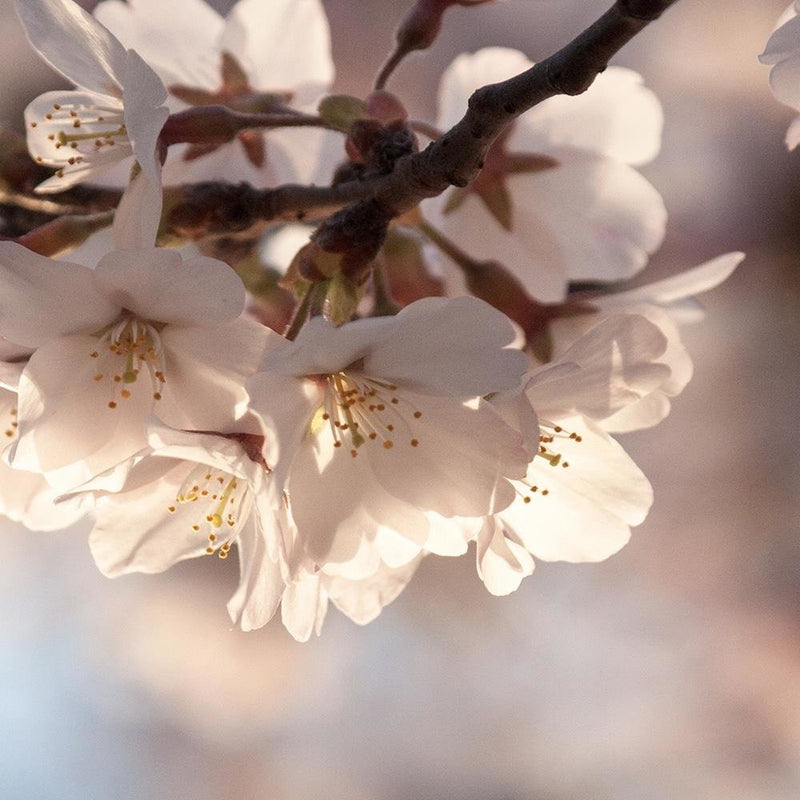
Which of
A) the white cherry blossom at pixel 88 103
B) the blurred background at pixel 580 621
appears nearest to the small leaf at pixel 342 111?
the white cherry blossom at pixel 88 103

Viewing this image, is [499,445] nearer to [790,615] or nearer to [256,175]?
[256,175]

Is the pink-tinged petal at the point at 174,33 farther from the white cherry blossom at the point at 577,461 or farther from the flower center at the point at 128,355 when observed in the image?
the white cherry blossom at the point at 577,461

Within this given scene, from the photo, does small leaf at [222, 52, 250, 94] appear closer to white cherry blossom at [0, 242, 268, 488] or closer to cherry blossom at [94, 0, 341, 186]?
cherry blossom at [94, 0, 341, 186]

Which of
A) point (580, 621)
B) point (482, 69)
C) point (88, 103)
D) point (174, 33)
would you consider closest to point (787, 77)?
point (482, 69)

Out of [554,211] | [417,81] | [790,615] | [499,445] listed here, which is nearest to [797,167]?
[417,81]

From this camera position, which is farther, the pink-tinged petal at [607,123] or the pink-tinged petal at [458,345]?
the pink-tinged petal at [607,123]

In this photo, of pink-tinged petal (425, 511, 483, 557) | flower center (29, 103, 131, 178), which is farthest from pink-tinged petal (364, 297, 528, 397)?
flower center (29, 103, 131, 178)
